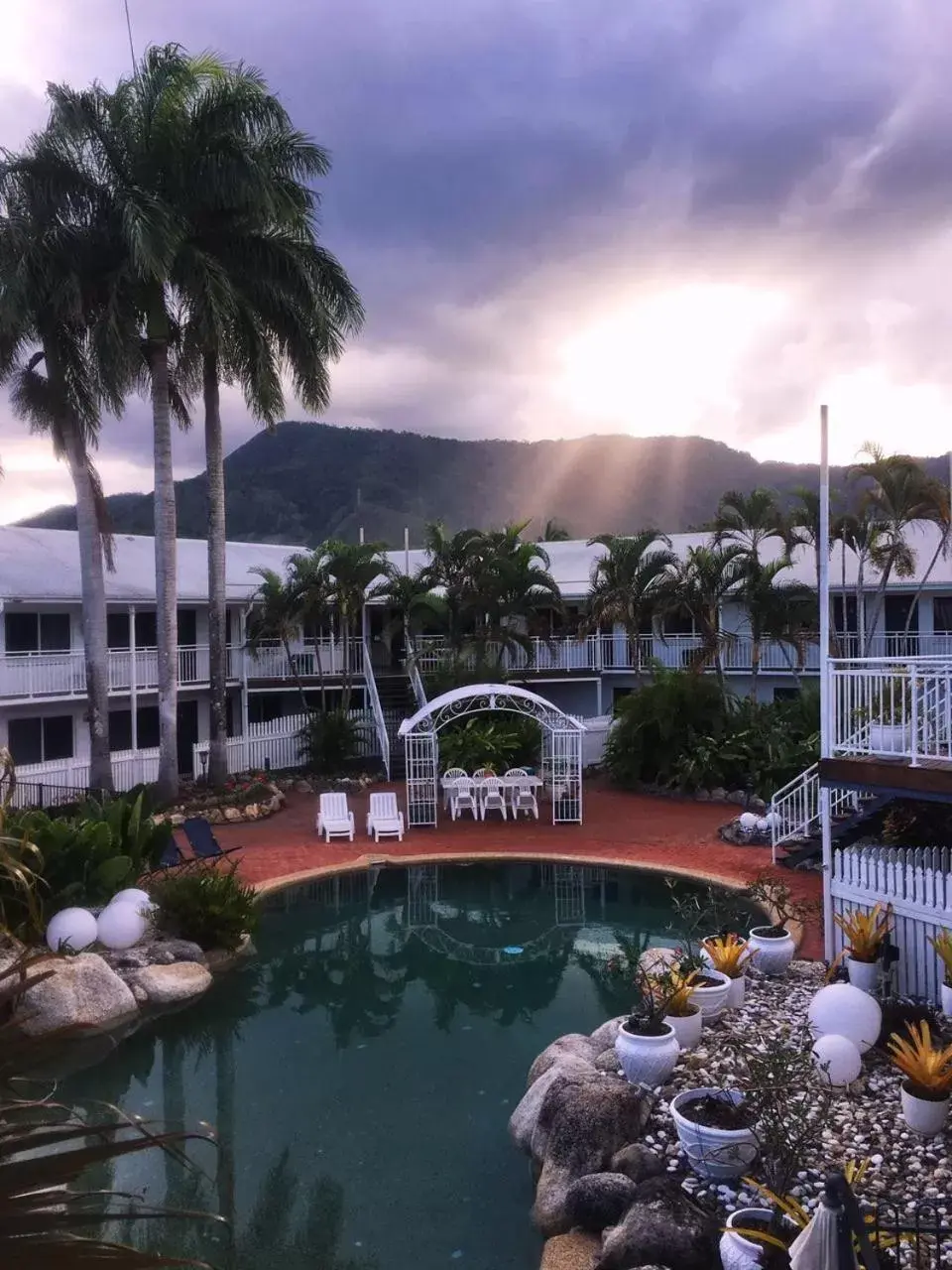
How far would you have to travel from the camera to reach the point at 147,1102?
8.93 metres

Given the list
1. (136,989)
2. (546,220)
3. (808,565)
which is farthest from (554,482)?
(136,989)

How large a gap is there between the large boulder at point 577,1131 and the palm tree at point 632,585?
1751cm

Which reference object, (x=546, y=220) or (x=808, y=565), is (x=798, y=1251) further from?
(x=808, y=565)

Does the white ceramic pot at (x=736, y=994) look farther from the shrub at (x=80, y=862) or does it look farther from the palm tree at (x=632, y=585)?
the palm tree at (x=632, y=585)

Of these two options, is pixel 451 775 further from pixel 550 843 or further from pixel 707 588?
pixel 707 588

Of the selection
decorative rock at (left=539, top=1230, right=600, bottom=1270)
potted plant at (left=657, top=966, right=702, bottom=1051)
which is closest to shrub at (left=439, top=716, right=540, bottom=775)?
potted plant at (left=657, top=966, right=702, bottom=1051)

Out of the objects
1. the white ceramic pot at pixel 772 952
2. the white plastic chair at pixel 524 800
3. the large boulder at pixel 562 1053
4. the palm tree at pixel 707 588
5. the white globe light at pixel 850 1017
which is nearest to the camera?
the white globe light at pixel 850 1017

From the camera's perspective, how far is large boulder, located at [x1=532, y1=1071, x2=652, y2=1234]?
6734 millimetres

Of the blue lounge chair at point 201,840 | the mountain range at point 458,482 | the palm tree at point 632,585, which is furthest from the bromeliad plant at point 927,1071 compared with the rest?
the mountain range at point 458,482

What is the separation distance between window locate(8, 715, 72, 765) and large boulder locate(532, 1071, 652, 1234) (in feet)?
55.9

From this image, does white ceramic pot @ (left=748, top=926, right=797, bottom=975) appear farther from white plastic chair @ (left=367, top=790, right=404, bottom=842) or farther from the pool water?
Answer: white plastic chair @ (left=367, top=790, right=404, bottom=842)

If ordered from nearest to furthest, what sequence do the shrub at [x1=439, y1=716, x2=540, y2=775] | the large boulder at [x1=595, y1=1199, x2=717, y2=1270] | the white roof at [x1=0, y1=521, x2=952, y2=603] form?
the large boulder at [x1=595, y1=1199, x2=717, y2=1270], the shrub at [x1=439, y1=716, x2=540, y2=775], the white roof at [x1=0, y1=521, x2=952, y2=603]

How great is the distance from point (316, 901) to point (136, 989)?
14.8 feet

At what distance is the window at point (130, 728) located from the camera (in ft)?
79.2
